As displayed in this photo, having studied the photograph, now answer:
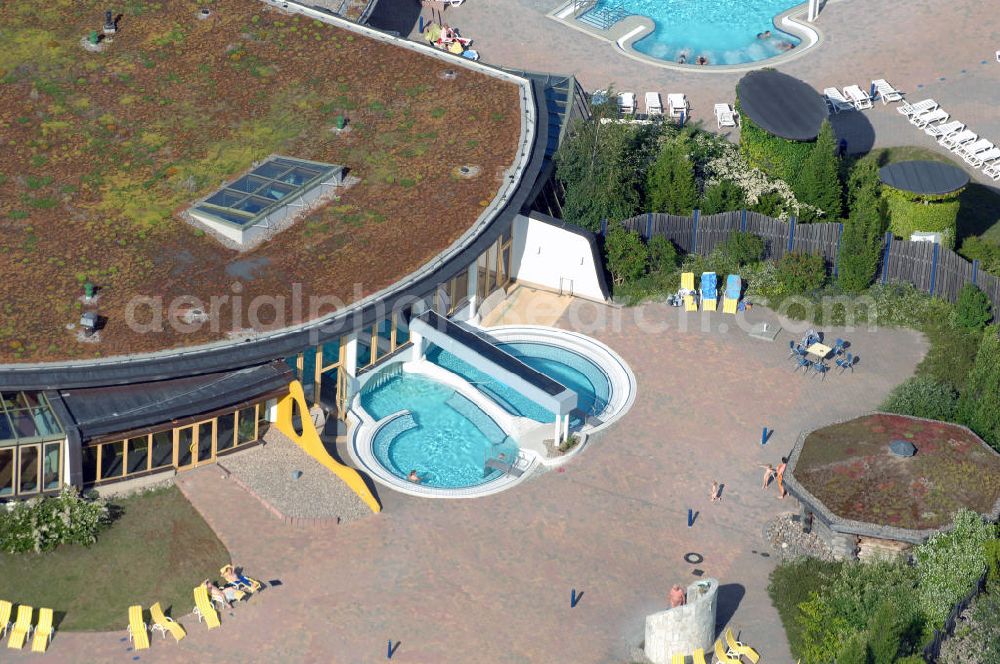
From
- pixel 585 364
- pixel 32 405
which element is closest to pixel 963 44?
pixel 585 364

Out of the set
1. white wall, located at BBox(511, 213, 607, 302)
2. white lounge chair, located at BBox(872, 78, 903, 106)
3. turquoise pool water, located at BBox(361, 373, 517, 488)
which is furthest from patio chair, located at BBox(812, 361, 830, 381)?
white lounge chair, located at BBox(872, 78, 903, 106)

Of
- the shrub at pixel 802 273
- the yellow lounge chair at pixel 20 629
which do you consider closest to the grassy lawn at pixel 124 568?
the yellow lounge chair at pixel 20 629

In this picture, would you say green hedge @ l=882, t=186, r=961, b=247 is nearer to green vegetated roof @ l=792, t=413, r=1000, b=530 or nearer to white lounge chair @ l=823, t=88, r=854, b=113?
white lounge chair @ l=823, t=88, r=854, b=113

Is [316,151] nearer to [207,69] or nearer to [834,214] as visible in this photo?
[207,69]

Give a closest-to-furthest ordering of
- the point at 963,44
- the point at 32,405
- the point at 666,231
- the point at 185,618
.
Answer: the point at 185,618 → the point at 32,405 → the point at 666,231 → the point at 963,44

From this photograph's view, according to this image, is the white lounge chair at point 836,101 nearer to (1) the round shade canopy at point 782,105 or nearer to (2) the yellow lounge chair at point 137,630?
(1) the round shade canopy at point 782,105

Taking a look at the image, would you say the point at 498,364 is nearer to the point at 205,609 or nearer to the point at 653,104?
the point at 205,609

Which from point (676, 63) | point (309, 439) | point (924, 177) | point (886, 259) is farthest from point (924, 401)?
point (676, 63)
